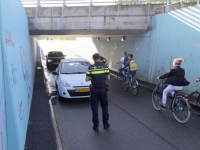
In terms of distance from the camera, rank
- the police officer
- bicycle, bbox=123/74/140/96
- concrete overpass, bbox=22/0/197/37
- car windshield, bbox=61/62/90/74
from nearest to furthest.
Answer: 1. the police officer
2. car windshield, bbox=61/62/90/74
3. bicycle, bbox=123/74/140/96
4. concrete overpass, bbox=22/0/197/37

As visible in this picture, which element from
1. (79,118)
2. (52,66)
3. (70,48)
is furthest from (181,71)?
(70,48)

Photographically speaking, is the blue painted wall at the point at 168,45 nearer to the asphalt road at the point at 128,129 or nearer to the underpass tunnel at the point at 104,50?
the underpass tunnel at the point at 104,50

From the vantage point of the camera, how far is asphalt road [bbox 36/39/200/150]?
15.9 ft

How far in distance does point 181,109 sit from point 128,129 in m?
1.66

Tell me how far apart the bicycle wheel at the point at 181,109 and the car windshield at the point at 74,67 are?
433cm

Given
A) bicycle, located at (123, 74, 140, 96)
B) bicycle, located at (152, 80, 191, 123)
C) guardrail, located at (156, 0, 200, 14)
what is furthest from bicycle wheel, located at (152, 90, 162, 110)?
guardrail, located at (156, 0, 200, 14)

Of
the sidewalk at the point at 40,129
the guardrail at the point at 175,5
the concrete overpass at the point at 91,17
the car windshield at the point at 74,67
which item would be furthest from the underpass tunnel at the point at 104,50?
the guardrail at the point at 175,5

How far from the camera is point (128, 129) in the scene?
18.9 feet

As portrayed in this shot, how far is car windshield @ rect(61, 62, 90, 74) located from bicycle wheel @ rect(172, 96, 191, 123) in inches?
171

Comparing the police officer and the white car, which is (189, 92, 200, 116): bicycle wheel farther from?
the white car

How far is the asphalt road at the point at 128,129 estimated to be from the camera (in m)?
4.85

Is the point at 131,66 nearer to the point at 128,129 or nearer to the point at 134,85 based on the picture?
the point at 134,85

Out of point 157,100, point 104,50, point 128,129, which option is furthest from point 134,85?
point 104,50

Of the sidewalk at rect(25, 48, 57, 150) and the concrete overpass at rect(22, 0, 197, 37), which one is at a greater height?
the concrete overpass at rect(22, 0, 197, 37)
